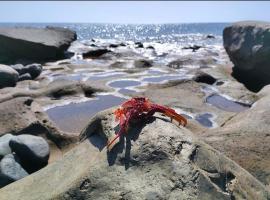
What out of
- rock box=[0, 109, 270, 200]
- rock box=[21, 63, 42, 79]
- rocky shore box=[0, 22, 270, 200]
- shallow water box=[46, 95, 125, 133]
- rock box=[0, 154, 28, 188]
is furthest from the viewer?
rock box=[21, 63, 42, 79]

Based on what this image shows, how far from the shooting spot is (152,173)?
4035mm

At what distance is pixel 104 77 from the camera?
54.0 ft

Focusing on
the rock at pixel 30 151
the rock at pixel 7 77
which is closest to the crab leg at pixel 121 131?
the rock at pixel 30 151

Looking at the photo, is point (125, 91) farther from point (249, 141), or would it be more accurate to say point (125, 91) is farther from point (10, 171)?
point (10, 171)

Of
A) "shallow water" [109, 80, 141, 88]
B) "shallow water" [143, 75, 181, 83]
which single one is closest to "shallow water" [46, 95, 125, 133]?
"shallow water" [109, 80, 141, 88]

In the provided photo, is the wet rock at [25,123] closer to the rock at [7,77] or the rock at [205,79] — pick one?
the rock at [7,77]

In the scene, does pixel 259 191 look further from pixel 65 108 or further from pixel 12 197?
pixel 65 108

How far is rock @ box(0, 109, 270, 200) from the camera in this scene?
394cm

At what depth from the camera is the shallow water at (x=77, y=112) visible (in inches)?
397

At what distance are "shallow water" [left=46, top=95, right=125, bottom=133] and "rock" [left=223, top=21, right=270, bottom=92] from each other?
600 centimetres

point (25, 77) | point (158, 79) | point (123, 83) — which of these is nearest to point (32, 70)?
point (25, 77)

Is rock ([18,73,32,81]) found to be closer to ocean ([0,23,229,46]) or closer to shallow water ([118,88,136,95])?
shallow water ([118,88,136,95])

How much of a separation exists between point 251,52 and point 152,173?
12.6 m

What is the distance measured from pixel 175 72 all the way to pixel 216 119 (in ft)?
25.3
